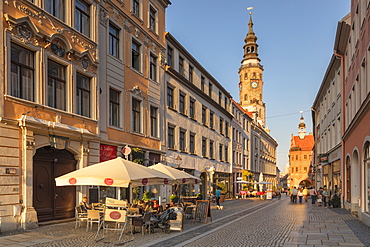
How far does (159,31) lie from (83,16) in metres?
9.36

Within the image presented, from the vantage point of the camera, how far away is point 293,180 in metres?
109

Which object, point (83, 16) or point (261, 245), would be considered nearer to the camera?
point (261, 245)

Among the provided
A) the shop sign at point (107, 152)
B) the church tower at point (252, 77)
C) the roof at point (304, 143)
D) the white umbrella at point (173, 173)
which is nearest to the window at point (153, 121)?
the shop sign at point (107, 152)

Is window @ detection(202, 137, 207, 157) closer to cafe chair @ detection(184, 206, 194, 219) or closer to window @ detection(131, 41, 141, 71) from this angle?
window @ detection(131, 41, 141, 71)

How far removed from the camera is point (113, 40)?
20.8 metres

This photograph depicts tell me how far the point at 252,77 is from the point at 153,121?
300 ft

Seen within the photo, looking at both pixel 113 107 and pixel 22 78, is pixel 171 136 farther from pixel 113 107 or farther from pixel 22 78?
pixel 22 78

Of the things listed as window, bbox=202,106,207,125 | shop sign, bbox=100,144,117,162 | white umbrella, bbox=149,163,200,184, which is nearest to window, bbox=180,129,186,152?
window, bbox=202,106,207,125

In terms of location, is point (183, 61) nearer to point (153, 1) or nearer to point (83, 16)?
point (153, 1)

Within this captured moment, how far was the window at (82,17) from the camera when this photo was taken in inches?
685

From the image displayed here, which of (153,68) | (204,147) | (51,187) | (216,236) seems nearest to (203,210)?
(216,236)

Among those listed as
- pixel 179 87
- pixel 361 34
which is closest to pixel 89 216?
pixel 361 34

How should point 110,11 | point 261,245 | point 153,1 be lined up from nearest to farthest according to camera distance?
point 261,245, point 110,11, point 153,1

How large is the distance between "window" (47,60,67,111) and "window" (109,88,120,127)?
4073 mm
